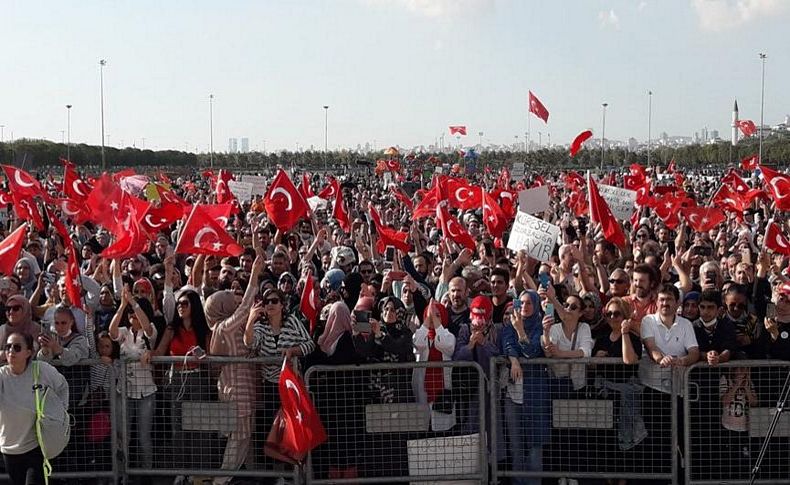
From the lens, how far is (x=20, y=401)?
659cm

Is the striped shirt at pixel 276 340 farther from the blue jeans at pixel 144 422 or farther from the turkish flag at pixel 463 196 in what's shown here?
the turkish flag at pixel 463 196

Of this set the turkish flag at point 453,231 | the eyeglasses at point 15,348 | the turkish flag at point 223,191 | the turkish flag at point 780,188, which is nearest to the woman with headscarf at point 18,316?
the eyeglasses at point 15,348

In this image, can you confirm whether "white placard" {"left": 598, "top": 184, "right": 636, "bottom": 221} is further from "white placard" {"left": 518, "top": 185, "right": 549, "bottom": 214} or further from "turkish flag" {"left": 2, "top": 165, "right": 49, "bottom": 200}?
"turkish flag" {"left": 2, "top": 165, "right": 49, "bottom": 200}

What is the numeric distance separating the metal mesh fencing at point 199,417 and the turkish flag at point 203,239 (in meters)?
2.84

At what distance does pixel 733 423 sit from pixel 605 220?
18.6 ft

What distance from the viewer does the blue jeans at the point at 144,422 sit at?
7.73m

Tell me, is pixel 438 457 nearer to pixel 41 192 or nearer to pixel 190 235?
pixel 190 235

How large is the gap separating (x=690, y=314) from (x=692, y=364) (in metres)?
0.93

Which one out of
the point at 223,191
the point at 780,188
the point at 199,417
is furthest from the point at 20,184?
the point at 780,188

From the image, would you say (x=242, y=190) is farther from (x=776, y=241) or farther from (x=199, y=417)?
(x=199, y=417)

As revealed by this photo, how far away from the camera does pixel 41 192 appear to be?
16.3m

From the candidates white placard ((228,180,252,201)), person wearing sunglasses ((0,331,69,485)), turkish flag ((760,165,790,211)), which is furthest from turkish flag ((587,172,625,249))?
white placard ((228,180,252,201))

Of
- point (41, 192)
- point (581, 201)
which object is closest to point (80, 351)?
point (41, 192)

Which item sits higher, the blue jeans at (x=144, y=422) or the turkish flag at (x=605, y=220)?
the turkish flag at (x=605, y=220)
